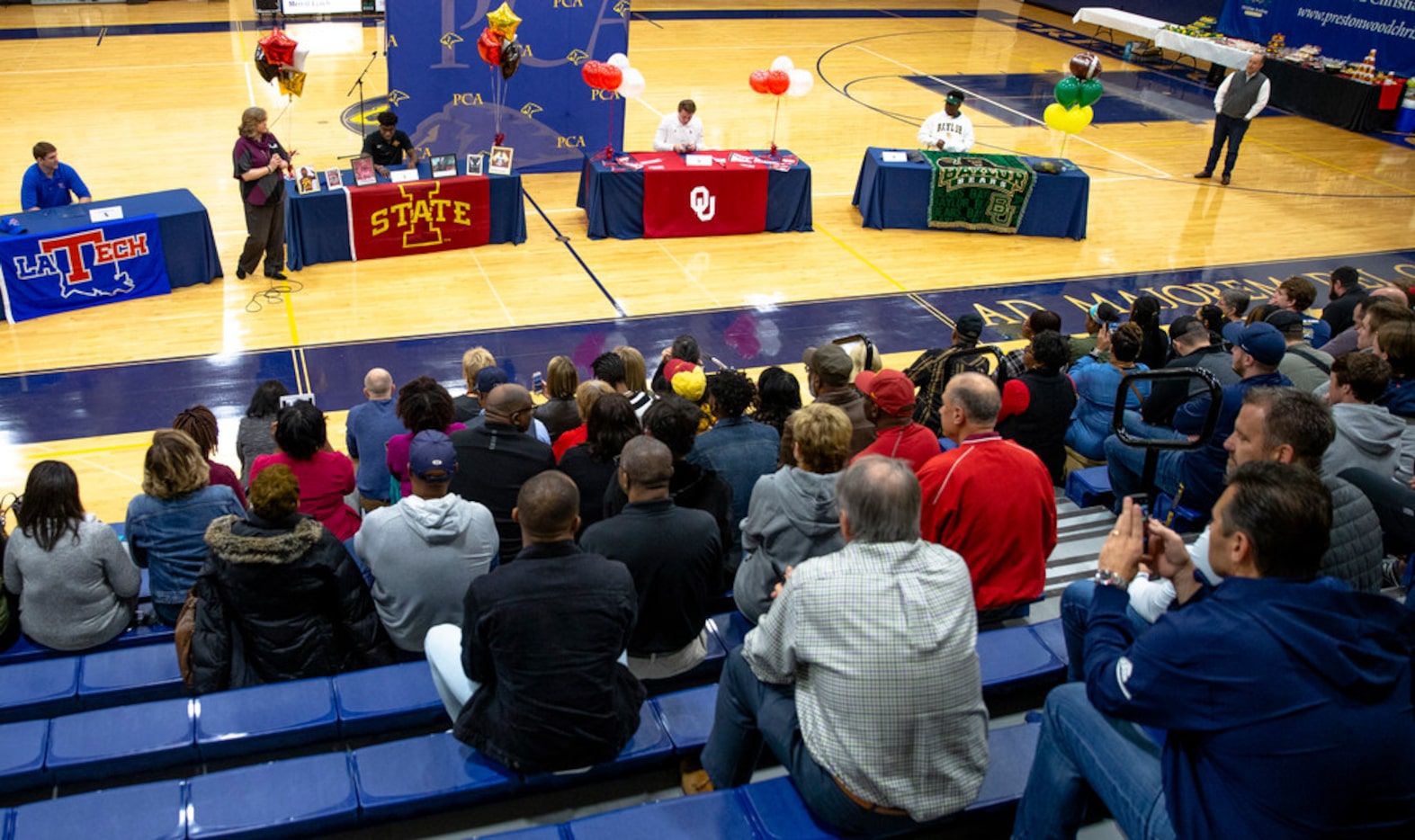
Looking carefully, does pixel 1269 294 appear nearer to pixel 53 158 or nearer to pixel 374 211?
pixel 374 211

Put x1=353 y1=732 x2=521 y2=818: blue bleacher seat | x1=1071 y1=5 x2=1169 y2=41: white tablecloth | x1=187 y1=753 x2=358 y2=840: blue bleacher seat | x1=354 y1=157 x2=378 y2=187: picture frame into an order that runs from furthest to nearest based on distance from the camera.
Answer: x1=1071 y1=5 x2=1169 y2=41: white tablecloth, x1=354 y1=157 x2=378 y2=187: picture frame, x1=353 y1=732 x2=521 y2=818: blue bleacher seat, x1=187 y1=753 x2=358 y2=840: blue bleacher seat

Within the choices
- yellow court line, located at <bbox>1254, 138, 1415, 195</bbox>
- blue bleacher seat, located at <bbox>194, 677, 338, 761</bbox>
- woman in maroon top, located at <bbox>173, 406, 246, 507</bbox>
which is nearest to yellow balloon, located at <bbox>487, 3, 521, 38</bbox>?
woman in maroon top, located at <bbox>173, 406, 246, 507</bbox>

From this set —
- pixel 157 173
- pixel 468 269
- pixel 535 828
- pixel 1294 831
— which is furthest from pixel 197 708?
pixel 157 173

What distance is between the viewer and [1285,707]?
244 cm

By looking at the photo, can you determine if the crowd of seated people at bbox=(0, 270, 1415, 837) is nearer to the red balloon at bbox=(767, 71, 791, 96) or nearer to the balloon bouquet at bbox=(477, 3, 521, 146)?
the balloon bouquet at bbox=(477, 3, 521, 146)

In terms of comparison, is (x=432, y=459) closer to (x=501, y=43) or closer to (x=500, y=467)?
(x=500, y=467)

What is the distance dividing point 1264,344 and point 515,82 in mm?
9377

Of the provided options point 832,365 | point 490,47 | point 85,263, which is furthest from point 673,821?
point 490,47

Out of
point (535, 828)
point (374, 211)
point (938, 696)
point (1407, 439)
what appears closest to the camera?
point (938, 696)

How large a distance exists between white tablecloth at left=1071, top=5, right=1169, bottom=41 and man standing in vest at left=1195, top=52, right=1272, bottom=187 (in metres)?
8.06

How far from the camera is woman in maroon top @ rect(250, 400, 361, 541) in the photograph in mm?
4988

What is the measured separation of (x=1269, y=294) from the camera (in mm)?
11367

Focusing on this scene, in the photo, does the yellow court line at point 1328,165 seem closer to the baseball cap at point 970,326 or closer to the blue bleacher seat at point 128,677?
the baseball cap at point 970,326

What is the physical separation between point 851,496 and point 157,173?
39.0 ft
